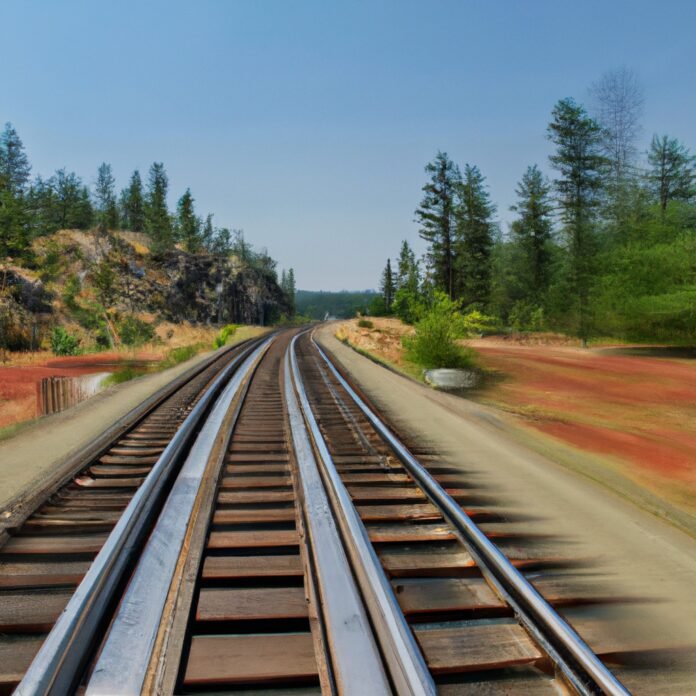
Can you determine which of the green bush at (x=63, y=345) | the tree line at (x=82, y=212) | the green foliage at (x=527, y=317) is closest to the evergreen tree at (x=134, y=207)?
the tree line at (x=82, y=212)

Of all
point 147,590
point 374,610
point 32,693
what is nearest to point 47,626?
point 147,590

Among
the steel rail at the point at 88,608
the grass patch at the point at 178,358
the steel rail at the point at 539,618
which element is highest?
the grass patch at the point at 178,358

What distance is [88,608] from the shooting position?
2.87 meters

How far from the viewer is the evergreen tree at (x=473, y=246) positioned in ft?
161

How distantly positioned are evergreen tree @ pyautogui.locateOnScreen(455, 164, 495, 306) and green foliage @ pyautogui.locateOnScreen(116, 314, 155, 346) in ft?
111

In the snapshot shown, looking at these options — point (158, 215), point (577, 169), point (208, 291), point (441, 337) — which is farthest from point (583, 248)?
point (158, 215)

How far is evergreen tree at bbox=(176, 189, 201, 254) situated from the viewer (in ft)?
308

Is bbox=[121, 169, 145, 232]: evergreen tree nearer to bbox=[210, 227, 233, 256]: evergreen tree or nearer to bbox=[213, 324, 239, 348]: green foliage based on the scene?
bbox=[210, 227, 233, 256]: evergreen tree

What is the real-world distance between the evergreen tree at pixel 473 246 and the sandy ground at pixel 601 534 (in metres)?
42.5

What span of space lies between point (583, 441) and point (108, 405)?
996 centimetres

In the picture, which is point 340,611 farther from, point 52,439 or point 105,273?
point 105,273

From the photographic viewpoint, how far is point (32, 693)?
7.20 feet

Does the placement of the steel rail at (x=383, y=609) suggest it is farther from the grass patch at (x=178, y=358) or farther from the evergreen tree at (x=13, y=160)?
the evergreen tree at (x=13, y=160)

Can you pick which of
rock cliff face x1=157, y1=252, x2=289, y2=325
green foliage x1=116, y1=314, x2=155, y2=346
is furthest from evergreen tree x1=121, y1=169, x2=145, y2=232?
green foliage x1=116, y1=314, x2=155, y2=346
